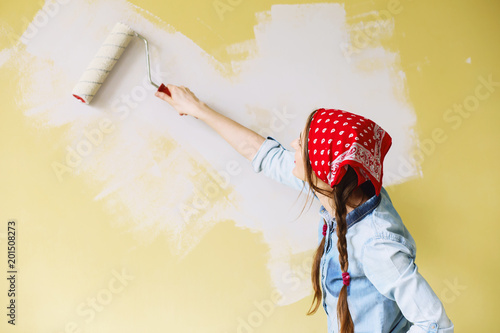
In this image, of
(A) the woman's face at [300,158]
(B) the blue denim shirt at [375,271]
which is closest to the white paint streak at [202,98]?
(B) the blue denim shirt at [375,271]

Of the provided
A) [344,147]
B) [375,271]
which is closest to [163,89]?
[344,147]

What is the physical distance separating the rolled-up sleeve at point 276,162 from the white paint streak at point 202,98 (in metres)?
0.11

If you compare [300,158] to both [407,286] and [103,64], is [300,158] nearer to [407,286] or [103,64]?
[407,286]

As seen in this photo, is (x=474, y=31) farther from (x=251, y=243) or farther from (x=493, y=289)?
(x=251, y=243)

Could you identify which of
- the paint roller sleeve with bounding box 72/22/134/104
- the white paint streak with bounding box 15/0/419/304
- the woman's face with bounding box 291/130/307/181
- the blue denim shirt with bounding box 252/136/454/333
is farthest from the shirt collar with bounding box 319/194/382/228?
the paint roller sleeve with bounding box 72/22/134/104

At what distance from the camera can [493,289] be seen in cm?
127

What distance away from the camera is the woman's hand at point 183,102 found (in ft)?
3.47

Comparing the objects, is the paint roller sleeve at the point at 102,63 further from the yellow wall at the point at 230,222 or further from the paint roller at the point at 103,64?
the yellow wall at the point at 230,222

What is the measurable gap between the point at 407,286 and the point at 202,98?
2.32ft

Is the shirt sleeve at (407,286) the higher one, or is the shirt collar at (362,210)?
the shirt collar at (362,210)

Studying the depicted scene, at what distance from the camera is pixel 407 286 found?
79 centimetres

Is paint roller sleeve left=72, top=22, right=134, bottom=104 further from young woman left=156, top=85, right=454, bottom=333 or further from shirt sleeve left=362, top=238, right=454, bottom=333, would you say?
shirt sleeve left=362, top=238, right=454, bottom=333

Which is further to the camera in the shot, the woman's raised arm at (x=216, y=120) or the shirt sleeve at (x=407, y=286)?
the woman's raised arm at (x=216, y=120)

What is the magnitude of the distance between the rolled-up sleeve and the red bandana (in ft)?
0.59
